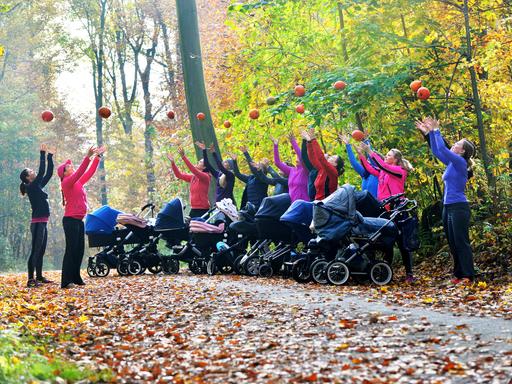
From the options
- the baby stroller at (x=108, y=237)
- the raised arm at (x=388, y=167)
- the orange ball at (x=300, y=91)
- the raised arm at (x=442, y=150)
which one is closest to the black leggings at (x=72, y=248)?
the baby stroller at (x=108, y=237)

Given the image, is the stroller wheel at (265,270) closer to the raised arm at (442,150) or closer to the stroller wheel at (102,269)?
the stroller wheel at (102,269)

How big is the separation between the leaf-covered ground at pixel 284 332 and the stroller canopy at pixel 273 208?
6.78ft

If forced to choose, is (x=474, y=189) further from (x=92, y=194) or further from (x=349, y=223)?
(x=92, y=194)

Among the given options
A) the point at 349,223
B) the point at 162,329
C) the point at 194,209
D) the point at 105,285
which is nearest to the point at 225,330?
the point at 162,329

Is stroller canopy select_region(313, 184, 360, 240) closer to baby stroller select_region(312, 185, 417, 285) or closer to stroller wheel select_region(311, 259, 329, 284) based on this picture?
baby stroller select_region(312, 185, 417, 285)

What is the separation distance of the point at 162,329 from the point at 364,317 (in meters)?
2.04

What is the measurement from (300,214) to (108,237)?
4.98m

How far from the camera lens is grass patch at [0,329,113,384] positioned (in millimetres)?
5504

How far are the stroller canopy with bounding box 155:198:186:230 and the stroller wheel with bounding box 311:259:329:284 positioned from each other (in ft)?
14.5

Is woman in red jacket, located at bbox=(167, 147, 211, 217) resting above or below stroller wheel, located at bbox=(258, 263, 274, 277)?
above

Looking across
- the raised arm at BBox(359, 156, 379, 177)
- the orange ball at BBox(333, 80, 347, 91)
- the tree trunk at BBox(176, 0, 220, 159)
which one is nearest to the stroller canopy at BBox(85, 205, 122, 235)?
the tree trunk at BBox(176, 0, 220, 159)

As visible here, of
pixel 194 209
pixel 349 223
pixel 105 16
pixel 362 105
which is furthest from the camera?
pixel 105 16

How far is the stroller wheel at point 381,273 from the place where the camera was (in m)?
11.4

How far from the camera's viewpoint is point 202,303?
9.98 metres
